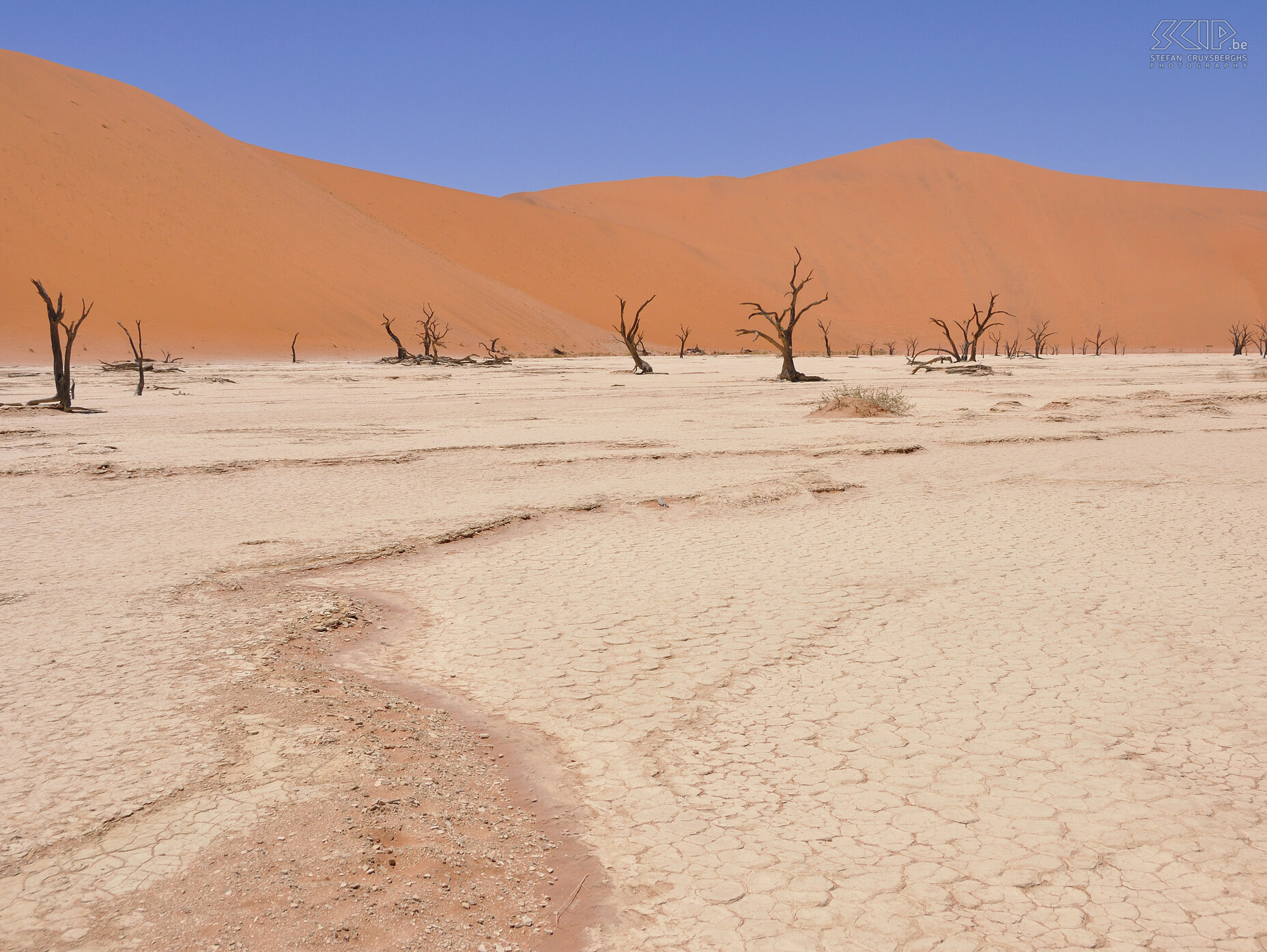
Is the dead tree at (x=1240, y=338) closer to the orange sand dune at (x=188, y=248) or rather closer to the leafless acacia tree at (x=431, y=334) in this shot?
the orange sand dune at (x=188, y=248)

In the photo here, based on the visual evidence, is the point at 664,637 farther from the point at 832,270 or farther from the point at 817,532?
the point at 832,270

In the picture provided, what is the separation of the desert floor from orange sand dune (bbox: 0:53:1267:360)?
31.1 m

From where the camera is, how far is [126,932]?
2.02 m

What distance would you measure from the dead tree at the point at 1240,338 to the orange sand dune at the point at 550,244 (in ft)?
6.27

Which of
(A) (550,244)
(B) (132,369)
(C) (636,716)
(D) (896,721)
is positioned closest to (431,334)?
(B) (132,369)

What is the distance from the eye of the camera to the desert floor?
214cm

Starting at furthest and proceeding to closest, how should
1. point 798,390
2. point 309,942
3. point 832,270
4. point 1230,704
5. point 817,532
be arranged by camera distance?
point 832,270 → point 798,390 → point 817,532 → point 1230,704 → point 309,942

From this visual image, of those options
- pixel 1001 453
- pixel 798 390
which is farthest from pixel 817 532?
pixel 798 390

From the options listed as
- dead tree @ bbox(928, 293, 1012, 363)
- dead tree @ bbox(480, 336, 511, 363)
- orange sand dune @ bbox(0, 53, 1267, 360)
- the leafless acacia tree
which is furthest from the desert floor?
orange sand dune @ bbox(0, 53, 1267, 360)

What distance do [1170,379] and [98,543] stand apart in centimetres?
2333

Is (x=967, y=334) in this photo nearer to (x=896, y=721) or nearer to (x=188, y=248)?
(x=188, y=248)

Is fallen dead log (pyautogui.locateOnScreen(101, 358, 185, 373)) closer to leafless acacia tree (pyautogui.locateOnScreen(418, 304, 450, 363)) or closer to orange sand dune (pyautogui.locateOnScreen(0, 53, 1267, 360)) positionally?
orange sand dune (pyautogui.locateOnScreen(0, 53, 1267, 360))

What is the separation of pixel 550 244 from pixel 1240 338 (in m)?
47.0

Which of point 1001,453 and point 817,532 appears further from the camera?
point 1001,453
